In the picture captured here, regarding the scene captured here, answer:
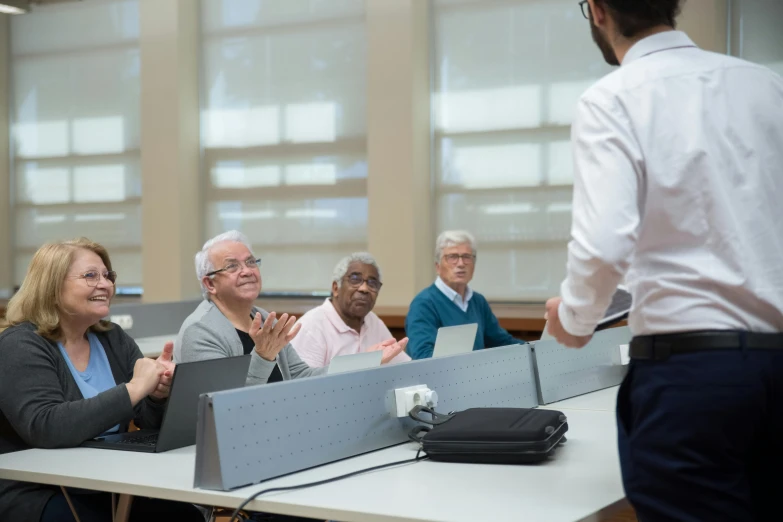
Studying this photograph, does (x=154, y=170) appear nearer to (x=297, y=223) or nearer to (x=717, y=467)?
(x=297, y=223)

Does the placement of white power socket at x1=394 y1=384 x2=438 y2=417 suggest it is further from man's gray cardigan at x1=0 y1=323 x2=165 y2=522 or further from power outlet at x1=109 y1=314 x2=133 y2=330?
power outlet at x1=109 y1=314 x2=133 y2=330

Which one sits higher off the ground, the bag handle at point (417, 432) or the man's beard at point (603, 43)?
the man's beard at point (603, 43)

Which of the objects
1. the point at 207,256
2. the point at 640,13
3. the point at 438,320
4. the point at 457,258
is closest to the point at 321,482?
the point at 640,13

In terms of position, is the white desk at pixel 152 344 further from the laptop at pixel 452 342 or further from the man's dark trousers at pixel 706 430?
the man's dark trousers at pixel 706 430

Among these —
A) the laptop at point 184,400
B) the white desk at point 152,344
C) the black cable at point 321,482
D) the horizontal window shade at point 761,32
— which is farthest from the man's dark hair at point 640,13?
the horizontal window shade at point 761,32

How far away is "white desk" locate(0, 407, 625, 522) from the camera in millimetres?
1839

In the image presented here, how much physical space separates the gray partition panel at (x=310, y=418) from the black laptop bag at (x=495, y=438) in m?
0.17

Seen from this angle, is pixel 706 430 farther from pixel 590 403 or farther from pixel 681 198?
pixel 590 403

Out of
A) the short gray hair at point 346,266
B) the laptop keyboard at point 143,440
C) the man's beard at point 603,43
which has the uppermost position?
the man's beard at point 603,43

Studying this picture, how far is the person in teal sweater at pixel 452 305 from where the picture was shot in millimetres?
4746

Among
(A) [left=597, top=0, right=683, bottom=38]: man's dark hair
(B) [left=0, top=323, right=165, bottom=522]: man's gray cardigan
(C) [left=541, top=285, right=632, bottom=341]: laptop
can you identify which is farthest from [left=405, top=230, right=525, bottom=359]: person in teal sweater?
(A) [left=597, top=0, right=683, bottom=38]: man's dark hair

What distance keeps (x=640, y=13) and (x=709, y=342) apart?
1.91ft

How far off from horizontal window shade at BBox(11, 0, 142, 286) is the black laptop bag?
22.9ft

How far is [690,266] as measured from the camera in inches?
58.9
